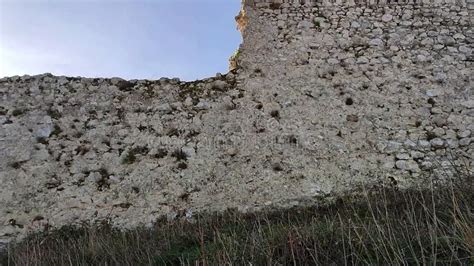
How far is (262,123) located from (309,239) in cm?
422

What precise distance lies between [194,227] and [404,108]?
4.19 metres

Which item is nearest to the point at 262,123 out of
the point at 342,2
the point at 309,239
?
the point at 342,2

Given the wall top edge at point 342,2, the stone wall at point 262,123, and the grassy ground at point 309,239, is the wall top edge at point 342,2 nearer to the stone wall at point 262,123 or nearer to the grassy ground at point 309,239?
the stone wall at point 262,123

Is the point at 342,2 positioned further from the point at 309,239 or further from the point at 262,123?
the point at 309,239

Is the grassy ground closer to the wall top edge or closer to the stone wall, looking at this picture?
the stone wall

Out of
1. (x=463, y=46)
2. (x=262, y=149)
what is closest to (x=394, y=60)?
(x=463, y=46)

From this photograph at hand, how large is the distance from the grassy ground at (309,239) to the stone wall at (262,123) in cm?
53

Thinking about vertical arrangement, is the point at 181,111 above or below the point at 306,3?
below

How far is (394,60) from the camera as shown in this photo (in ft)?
30.0

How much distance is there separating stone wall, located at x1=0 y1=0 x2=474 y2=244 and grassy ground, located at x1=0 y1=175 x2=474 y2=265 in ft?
1.72

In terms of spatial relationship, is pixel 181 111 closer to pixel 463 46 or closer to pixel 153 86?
pixel 153 86

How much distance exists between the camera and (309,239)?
456 centimetres

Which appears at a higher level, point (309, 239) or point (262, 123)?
point (262, 123)

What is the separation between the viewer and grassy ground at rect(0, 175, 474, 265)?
3.73 meters
